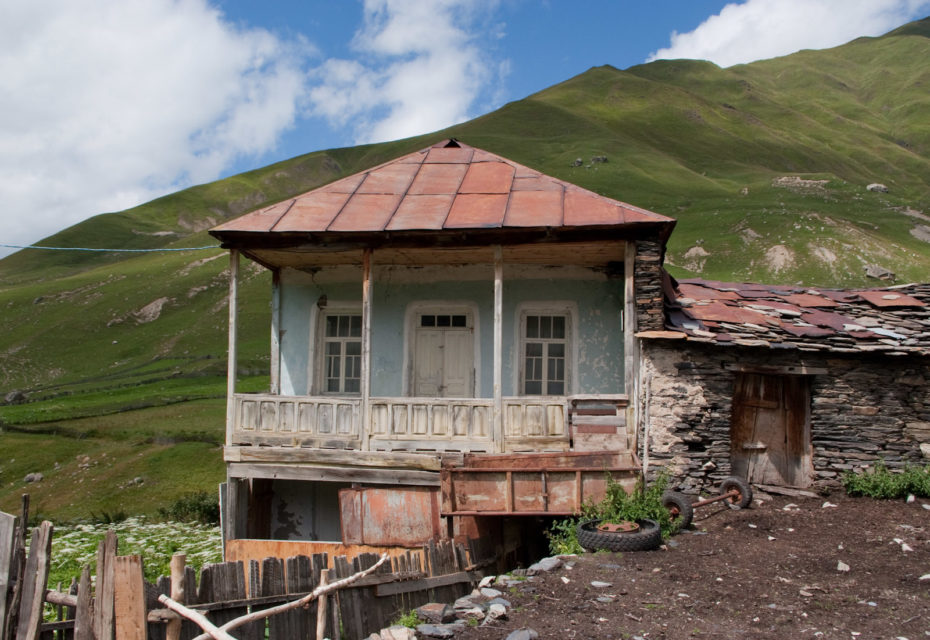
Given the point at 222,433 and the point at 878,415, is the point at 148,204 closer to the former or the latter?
the point at 222,433

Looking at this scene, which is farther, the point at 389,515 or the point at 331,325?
the point at 331,325

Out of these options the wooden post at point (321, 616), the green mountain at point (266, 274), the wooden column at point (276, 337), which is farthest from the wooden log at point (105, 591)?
the green mountain at point (266, 274)

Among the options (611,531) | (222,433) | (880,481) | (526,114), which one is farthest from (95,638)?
(526,114)

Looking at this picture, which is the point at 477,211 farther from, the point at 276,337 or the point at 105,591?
the point at 105,591

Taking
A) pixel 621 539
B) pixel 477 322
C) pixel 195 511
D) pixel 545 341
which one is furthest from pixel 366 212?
pixel 195 511

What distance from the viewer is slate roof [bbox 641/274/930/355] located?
1099 centimetres

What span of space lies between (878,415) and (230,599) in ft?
31.7

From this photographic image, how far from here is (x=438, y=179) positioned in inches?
518

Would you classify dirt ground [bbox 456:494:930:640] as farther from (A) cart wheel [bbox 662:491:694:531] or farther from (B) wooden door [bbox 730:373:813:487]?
(B) wooden door [bbox 730:373:813:487]

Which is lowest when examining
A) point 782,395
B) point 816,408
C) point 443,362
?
point 816,408

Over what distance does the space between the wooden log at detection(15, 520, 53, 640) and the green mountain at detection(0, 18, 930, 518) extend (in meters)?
14.8

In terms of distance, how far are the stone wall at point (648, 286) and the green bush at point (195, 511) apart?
1198 cm

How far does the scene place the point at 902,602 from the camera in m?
6.70

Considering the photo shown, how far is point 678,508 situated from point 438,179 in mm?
7028
